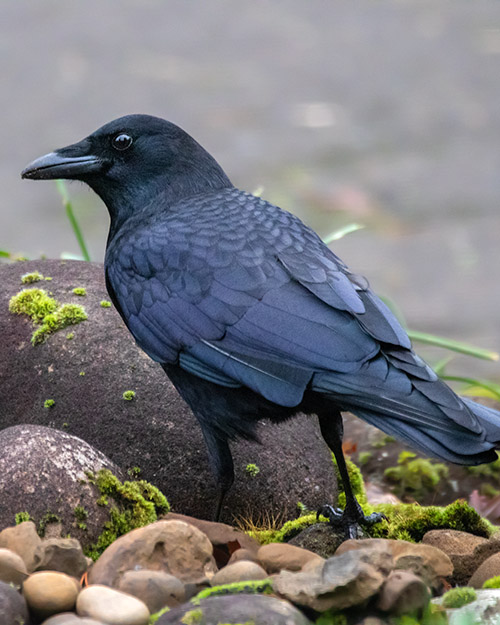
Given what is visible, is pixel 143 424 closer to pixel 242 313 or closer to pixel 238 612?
pixel 242 313

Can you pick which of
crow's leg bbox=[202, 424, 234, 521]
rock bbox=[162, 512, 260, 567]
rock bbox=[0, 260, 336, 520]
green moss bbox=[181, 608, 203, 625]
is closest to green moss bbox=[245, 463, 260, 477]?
rock bbox=[0, 260, 336, 520]

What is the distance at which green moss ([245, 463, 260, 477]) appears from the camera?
4.23 metres

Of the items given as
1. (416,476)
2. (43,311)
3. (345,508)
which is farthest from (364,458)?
(43,311)

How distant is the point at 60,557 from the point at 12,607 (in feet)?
1.34

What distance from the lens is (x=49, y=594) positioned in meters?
2.65

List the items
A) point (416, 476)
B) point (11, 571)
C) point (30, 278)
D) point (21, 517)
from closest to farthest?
point (11, 571)
point (21, 517)
point (30, 278)
point (416, 476)

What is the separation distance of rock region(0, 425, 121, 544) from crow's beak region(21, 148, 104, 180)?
→ 132cm

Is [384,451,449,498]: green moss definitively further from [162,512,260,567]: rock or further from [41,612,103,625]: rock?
[41,612,103,625]: rock

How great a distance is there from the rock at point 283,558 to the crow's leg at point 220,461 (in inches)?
31.5

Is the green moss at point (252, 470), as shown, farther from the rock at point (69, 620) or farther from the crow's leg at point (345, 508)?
the rock at point (69, 620)

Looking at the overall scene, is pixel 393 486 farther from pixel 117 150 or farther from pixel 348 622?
pixel 348 622

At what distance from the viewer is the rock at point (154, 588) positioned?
2756 millimetres

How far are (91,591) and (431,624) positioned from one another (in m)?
0.88

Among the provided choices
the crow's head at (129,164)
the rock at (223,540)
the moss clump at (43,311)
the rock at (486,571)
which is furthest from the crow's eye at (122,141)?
the rock at (486,571)
